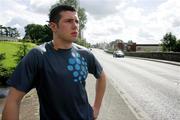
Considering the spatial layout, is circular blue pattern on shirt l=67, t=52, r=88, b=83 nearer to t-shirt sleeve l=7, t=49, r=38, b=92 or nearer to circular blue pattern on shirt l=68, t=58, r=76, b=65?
circular blue pattern on shirt l=68, t=58, r=76, b=65

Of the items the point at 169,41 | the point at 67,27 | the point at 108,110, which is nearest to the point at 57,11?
the point at 67,27

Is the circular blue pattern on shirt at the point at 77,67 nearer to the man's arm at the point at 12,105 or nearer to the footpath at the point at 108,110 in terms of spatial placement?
the man's arm at the point at 12,105

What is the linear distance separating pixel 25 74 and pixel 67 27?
22.2 inches

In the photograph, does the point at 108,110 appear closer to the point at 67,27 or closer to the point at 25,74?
the point at 67,27

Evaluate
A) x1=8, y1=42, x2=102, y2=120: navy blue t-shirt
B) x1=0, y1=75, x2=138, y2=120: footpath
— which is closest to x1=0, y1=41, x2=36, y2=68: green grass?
x1=0, y1=75, x2=138, y2=120: footpath

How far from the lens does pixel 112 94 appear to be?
50.9ft

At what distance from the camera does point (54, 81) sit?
316 centimetres

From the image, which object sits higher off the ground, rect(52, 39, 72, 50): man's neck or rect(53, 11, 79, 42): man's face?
rect(53, 11, 79, 42): man's face

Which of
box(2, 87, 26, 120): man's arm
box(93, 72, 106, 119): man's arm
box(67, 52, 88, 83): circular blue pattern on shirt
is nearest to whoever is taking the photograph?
box(2, 87, 26, 120): man's arm

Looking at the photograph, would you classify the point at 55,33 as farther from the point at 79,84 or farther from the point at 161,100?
the point at 161,100

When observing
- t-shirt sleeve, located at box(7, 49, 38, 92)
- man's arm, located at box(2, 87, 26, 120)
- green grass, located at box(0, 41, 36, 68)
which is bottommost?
green grass, located at box(0, 41, 36, 68)

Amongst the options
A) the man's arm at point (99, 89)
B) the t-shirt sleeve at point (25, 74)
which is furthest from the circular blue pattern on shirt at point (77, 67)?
the man's arm at point (99, 89)

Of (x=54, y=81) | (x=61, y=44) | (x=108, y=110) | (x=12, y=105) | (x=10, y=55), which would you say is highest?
(x=61, y=44)

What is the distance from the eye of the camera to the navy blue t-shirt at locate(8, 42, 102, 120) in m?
3.12
